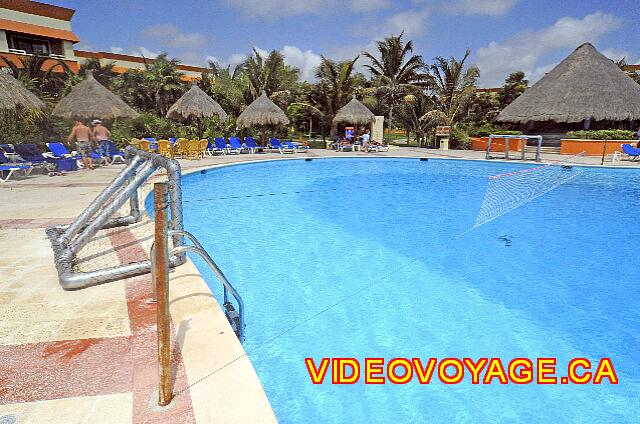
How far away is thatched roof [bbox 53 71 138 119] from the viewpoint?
616 inches

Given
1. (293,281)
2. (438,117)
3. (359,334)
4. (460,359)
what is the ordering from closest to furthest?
(460,359), (359,334), (293,281), (438,117)

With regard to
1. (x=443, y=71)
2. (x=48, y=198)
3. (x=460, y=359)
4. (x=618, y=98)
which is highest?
(x=443, y=71)

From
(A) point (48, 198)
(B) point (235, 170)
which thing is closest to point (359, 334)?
(A) point (48, 198)

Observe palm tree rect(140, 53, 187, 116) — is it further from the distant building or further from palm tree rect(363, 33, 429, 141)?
palm tree rect(363, 33, 429, 141)

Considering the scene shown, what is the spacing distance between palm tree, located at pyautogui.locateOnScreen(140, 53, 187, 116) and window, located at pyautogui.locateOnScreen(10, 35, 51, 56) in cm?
896

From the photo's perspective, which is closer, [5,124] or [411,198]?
[411,198]

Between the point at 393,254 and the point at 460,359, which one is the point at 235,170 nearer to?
the point at 393,254

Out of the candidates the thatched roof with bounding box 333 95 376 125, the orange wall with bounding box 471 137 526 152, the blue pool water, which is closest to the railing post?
the blue pool water

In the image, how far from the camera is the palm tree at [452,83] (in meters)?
27.0

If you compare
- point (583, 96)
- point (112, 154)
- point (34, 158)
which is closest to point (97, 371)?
point (34, 158)

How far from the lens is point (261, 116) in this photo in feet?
69.6

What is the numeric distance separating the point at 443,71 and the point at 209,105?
1774 cm

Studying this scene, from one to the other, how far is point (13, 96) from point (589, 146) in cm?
2497

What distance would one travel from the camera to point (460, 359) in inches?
148
